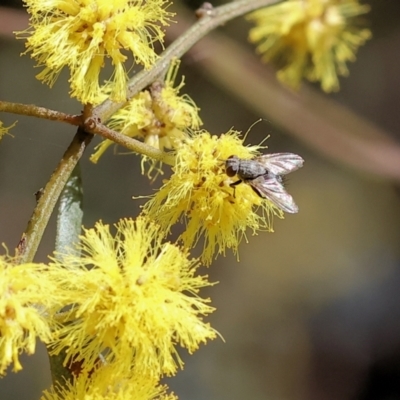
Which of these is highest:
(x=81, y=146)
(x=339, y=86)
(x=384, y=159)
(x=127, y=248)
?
(x=339, y=86)

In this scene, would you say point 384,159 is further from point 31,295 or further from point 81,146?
point 31,295

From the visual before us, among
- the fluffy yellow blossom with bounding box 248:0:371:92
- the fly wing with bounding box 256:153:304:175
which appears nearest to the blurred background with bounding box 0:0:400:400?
the fluffy yellow blossom with bounding box 248:0:371:92

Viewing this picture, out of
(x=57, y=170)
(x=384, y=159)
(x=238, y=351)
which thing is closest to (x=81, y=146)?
(x=57, y=170)

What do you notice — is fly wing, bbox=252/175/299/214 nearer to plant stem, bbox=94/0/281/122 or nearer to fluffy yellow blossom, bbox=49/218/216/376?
fluffy yellow blossom, bbox=49/218/216/376

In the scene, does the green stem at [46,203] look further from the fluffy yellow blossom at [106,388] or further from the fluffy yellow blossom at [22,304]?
the fluffy yellow blossom at [106,388]

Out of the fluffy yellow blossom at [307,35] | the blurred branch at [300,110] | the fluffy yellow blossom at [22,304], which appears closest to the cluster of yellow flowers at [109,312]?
the fluffy yellow blossom at [22,304]

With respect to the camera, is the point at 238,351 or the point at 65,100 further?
the point at 238,351

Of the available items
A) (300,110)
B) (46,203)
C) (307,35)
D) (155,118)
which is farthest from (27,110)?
(300,110)
